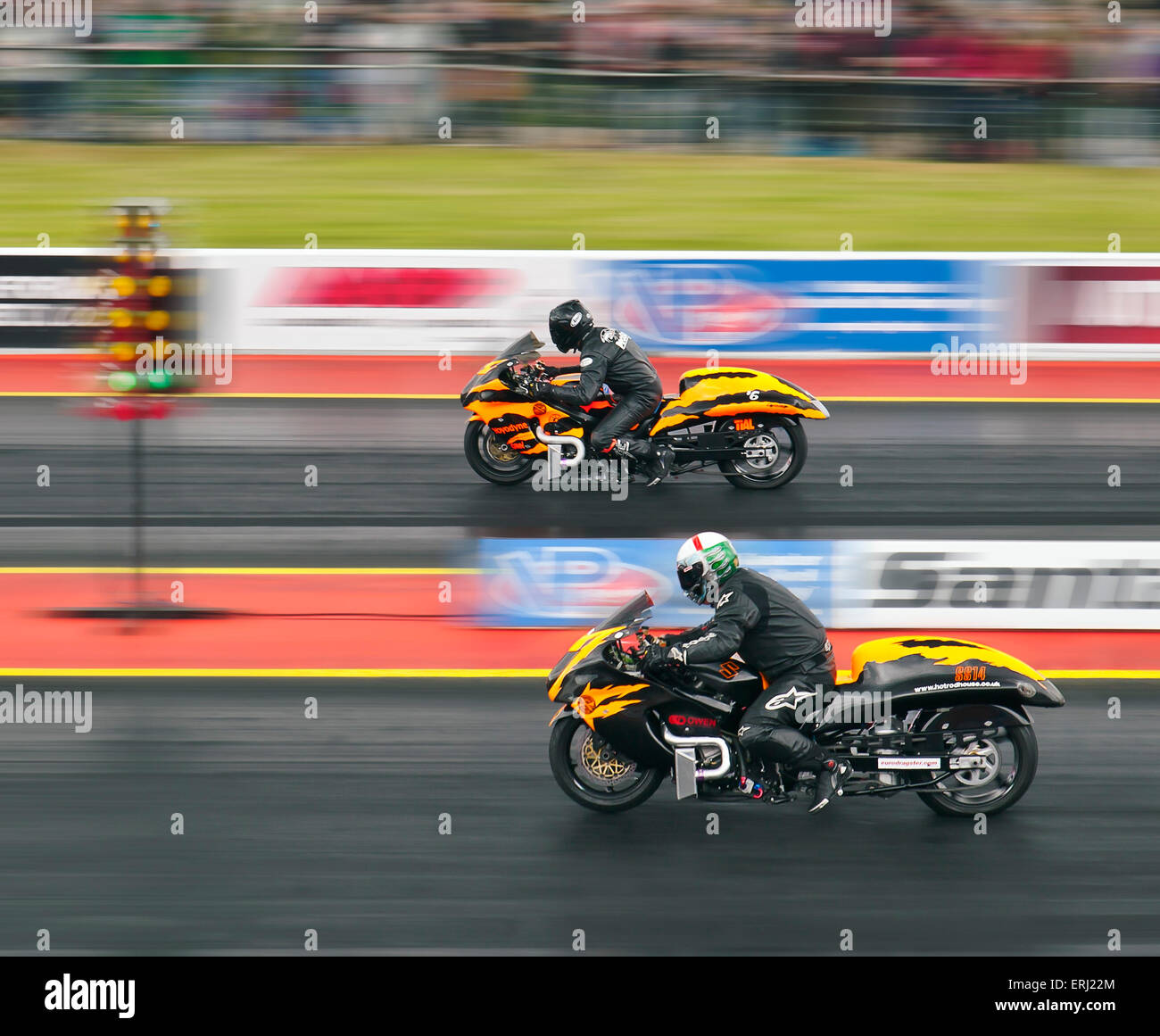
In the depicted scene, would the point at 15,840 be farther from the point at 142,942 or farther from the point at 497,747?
the point at 497,747

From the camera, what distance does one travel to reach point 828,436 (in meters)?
14.6

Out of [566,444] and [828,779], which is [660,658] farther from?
[566,444]

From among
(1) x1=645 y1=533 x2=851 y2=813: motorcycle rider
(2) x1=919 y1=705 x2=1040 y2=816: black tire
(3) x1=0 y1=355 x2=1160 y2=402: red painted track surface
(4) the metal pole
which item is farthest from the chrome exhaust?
(3) x1=0 y1=355 x2=1160 y2=402: red painted track surface

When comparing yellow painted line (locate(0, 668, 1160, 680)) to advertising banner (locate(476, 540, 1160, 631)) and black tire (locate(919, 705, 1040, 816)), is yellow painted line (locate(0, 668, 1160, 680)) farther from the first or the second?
black tire (locate(919, 705, 1040, 816))

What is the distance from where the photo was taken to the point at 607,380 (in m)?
12.6

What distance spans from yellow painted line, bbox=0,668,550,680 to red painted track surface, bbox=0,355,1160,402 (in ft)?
20.5

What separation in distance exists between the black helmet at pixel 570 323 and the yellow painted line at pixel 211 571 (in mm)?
2294

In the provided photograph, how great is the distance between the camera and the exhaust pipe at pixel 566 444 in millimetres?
12695

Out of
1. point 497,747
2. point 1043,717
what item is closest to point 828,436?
A: point 1043,717

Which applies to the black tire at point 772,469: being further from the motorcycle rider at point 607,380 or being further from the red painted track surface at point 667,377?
the red painted track surface at point 667,377

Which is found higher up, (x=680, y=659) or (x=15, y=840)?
(x=680, y=659)

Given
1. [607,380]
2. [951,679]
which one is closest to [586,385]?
[607,380]

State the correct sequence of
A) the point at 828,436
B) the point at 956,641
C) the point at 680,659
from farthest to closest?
1. the point at 828,436
2. the point at 956,641
3. the point at 680,659

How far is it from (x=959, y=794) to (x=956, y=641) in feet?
2.65
